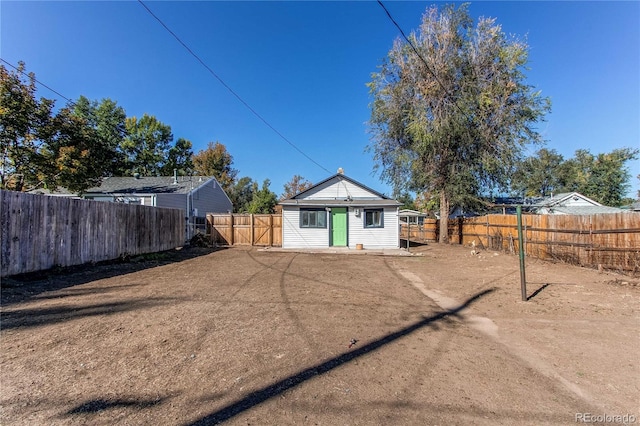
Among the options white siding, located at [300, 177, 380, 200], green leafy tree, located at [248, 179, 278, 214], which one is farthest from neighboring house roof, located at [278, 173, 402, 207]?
green leafy tree, located at [248, 179, 278, 214]

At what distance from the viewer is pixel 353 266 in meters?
10.6

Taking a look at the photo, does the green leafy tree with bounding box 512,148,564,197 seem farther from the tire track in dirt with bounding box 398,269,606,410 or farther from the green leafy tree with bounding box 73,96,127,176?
the green leafy tree with bounding box 73,96,127,176

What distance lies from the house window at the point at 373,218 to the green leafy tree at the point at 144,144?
91.4ft

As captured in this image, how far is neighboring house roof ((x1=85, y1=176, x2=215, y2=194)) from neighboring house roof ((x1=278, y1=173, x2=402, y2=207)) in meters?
9.15

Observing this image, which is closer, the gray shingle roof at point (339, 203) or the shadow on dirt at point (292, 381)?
the shadow on dirt at point (292, 381)

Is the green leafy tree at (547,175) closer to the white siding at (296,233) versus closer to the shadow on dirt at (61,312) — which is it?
the white siding at (296,233)

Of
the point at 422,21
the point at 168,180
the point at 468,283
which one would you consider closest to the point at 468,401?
the point at 468,283

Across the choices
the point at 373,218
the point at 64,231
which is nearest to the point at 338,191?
the point at 373,218

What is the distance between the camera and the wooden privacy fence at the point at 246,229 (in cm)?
1814

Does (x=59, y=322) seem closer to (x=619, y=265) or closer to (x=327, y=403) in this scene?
(x=327, y=403)

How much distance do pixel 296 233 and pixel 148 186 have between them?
1262cm

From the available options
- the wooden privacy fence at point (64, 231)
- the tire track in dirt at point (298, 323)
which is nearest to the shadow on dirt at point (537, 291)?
the tire track in dirt at point (298, 323)

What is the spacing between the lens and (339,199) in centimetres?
1719

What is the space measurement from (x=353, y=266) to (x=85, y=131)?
707 inches
